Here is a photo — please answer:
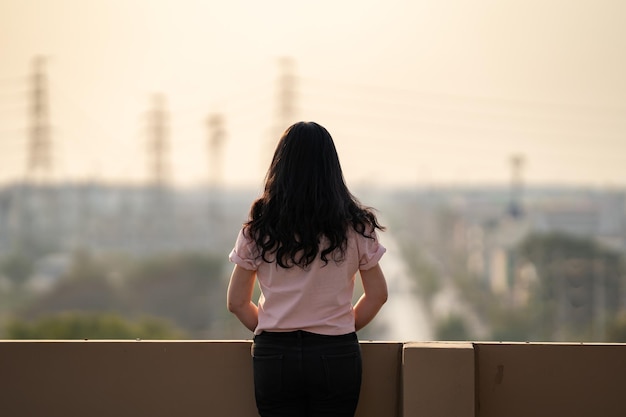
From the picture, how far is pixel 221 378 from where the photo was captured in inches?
194

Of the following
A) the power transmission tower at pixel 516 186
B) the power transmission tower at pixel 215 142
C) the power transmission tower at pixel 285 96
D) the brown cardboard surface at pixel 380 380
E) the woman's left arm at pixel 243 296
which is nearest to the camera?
the woman's left arm at pixel 243 296

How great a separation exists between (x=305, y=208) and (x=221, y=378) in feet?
3.72

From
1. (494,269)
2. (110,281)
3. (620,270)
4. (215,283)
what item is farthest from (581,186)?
(110,281)

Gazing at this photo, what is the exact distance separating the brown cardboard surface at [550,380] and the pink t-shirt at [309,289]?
35.3 inches

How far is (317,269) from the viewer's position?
4.23m

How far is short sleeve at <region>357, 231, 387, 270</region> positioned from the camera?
428 cm

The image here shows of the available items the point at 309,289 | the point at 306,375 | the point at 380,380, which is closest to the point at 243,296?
the point at 309,289

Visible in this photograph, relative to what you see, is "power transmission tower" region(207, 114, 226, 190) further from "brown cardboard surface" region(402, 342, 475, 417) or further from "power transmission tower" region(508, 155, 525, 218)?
"brown cardboard surface" region(402, 342, 475, 417)

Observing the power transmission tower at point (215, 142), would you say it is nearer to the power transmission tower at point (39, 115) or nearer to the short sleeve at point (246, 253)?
the power transmission tower at point (39, 115)

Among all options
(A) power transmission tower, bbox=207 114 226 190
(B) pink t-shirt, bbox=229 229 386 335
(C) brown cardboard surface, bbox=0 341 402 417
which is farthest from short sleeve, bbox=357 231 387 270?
(A) power transmission tower, bbox=207 114 226 190

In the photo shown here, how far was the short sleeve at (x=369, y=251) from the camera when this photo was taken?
4277mm

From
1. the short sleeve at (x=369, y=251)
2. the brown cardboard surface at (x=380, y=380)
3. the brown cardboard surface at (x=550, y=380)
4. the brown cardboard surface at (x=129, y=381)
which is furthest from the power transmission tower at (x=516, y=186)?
the short sleeve at (x=369, y=251)

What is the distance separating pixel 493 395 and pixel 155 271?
7682cm

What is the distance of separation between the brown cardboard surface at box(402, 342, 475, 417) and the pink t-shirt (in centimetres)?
56
